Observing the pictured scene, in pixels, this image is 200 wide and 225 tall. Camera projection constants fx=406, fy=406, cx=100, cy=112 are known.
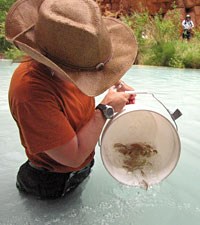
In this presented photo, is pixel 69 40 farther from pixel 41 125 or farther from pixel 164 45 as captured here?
pixel 164 45

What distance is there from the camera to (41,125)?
3.68 ft

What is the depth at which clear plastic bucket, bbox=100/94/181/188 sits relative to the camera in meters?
1.32

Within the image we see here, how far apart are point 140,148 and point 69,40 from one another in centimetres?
47

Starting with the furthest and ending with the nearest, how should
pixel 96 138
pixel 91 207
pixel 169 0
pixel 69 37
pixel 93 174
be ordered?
1. pixel 169 0
2. pixel 93 174
3. pixel 91 207
4. pixel 96 138
5. pixel 69 37

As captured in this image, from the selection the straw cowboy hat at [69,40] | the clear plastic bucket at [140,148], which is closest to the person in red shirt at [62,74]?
the straw cowboy hat at [69,40]

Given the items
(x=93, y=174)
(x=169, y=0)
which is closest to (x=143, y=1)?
(x=169, y=0)

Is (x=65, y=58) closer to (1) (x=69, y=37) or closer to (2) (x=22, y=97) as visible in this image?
(1) (x=69, y=37)

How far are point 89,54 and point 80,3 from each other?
0.15 metres

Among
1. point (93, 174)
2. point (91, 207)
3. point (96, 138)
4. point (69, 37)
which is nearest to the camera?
point (69, 37)

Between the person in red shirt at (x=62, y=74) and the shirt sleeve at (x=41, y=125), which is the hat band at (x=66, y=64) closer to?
the person in red shirt at (x=62, y=74)

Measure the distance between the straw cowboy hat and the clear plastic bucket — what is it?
18 cm

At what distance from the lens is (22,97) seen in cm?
112

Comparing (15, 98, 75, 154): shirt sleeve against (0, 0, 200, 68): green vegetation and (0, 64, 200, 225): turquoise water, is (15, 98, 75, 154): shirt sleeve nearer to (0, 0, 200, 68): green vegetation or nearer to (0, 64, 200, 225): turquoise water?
(0, 64, 200, 225): turquoise water

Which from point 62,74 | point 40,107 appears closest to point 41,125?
point 40,107
